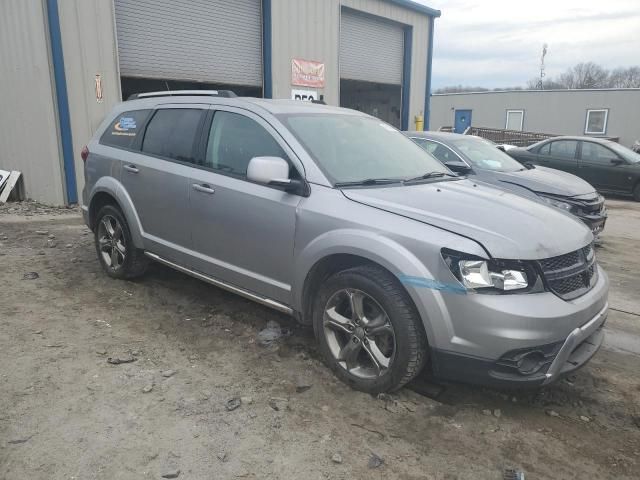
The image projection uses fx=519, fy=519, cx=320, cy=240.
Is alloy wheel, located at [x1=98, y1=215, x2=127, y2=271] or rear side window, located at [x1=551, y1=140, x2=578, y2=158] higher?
rear side window, located at [x1=551, y1=140, x2=578, y2=158]

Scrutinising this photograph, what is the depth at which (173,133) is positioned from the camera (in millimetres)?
4559

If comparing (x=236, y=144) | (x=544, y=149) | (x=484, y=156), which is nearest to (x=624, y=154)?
(x=544, y=149)

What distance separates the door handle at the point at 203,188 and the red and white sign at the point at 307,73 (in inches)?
375

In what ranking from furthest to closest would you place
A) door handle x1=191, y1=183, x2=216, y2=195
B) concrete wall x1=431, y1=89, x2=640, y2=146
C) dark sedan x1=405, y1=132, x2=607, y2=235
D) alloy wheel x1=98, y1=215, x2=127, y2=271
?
concrete wall x1=431, y1=89, x2=640, y2=146, dark sedan x1=405, y1=132, x2=607, y2=235, alloy wheel x1=98, y1=215, x2=127, y2=271, door handle x1=191, y1=183, x2=216, y2=195

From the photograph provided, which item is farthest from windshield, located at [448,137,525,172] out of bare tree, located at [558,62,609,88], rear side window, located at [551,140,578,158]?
bare tree, located at [558,62,609,88]

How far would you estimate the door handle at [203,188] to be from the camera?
402 cm

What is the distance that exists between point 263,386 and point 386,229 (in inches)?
51.2

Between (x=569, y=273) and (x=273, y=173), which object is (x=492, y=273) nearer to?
(x=569, y=273)

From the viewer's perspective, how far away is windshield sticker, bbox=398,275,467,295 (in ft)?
9.11

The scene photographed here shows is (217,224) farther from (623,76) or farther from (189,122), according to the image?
(623,76)

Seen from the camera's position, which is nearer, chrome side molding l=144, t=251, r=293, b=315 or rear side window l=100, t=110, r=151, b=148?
chrome side molding l=144, t=251, r=293, b=315

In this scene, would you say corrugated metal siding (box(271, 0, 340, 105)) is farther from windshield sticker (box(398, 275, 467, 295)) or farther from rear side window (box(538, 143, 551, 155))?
windshield sticker (box(398, 275, 467, 295))

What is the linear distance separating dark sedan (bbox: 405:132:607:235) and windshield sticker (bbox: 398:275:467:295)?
150 inches

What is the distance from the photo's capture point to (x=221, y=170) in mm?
4051
